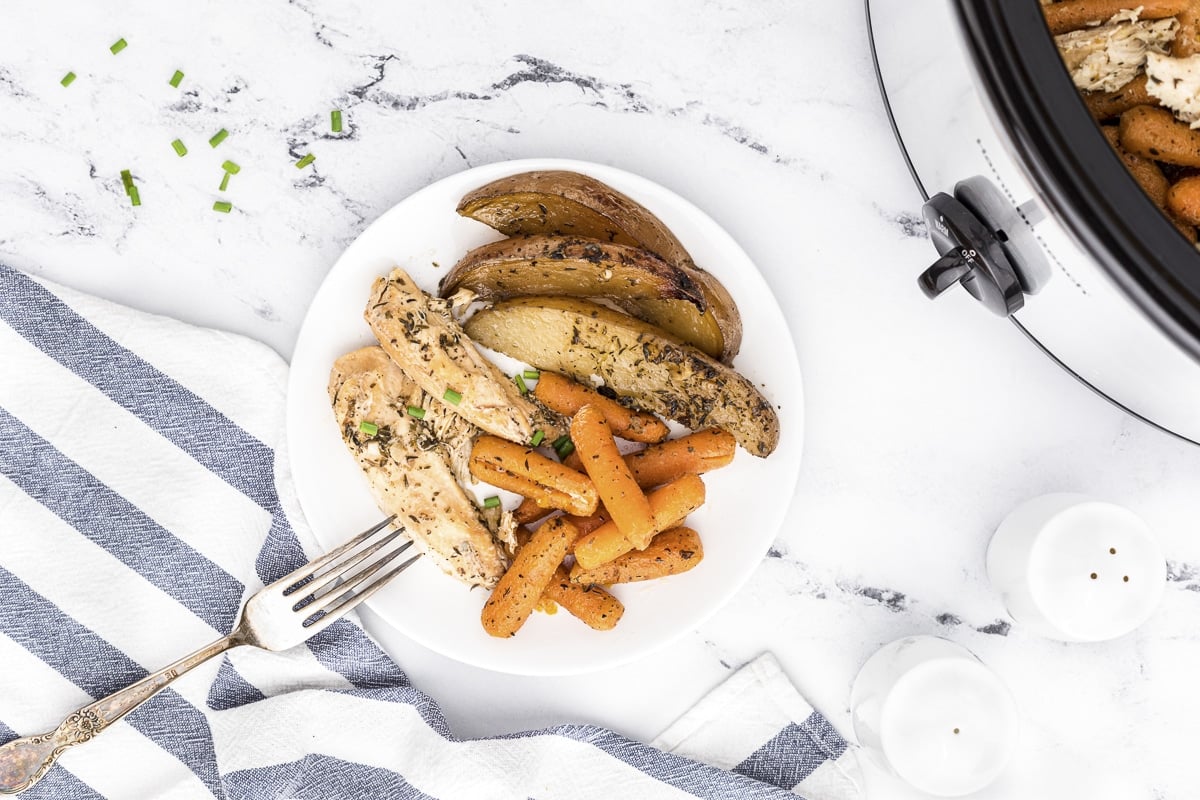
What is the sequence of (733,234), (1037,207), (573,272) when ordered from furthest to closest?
(733,234) → (573,272) → (1037,207)

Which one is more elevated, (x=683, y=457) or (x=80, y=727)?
(x=683, y=457)

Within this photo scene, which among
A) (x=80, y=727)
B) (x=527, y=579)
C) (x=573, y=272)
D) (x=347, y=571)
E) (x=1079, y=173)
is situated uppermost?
(x=1079, y=173)

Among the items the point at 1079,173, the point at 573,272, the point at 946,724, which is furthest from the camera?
the point at 946,724

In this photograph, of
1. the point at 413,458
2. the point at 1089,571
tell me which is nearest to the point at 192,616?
the point at 413,458

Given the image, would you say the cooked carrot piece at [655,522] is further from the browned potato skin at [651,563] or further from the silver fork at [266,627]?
the silver fork at [266,627]

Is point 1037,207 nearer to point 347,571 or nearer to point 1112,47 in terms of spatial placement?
point 1112,47

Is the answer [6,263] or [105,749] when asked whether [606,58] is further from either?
[105,749]

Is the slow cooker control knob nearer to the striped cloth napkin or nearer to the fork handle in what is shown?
the striped cloth napkin
